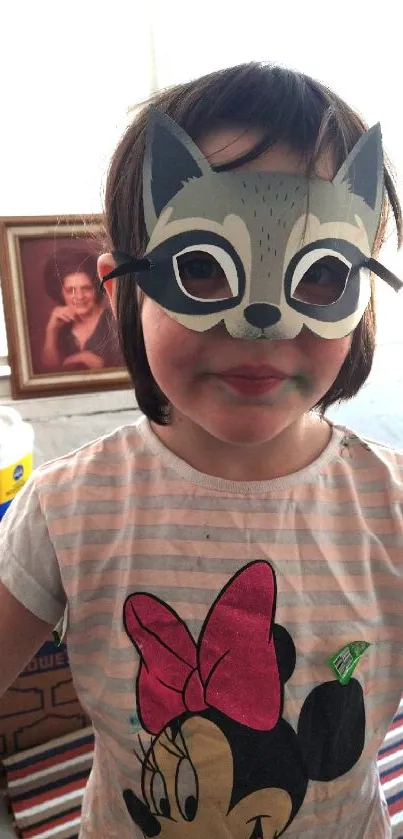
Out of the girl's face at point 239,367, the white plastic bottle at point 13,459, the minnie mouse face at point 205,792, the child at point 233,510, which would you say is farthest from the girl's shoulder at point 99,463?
the white plastic bottle at point 13,459

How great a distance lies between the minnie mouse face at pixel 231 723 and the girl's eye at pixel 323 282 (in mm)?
224

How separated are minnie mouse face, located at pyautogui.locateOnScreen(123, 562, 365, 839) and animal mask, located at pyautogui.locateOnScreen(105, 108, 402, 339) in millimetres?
220

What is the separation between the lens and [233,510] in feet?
1.77

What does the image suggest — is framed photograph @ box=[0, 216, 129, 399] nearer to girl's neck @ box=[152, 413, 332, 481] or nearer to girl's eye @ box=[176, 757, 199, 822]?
girl's neck @ box=[152, 413, 332, 481]

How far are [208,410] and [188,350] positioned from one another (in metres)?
0.05

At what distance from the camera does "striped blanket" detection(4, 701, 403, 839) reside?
911 millimetres

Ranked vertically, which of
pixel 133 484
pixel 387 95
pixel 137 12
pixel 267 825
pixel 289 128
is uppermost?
pixel 137 12

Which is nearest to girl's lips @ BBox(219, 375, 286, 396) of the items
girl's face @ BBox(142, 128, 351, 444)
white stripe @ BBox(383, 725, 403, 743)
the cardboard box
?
girl's face @ BBox(142, 128, 351, 444)

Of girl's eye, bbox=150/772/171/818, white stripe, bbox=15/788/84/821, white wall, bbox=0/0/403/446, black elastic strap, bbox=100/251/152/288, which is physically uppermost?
white wall, bbox=0/0/403/446

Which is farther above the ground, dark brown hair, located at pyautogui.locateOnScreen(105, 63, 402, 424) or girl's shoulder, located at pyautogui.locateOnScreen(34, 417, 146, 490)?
dark brown hair, located at pyautogui.locateOnScreen(105, 63, 402, 424)

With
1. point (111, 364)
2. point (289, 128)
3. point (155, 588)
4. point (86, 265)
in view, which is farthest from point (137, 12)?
point (155, 588)

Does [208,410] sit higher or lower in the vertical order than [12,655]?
higher

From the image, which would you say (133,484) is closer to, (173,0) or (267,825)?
(267,825)

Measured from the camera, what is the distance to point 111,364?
1.20m
